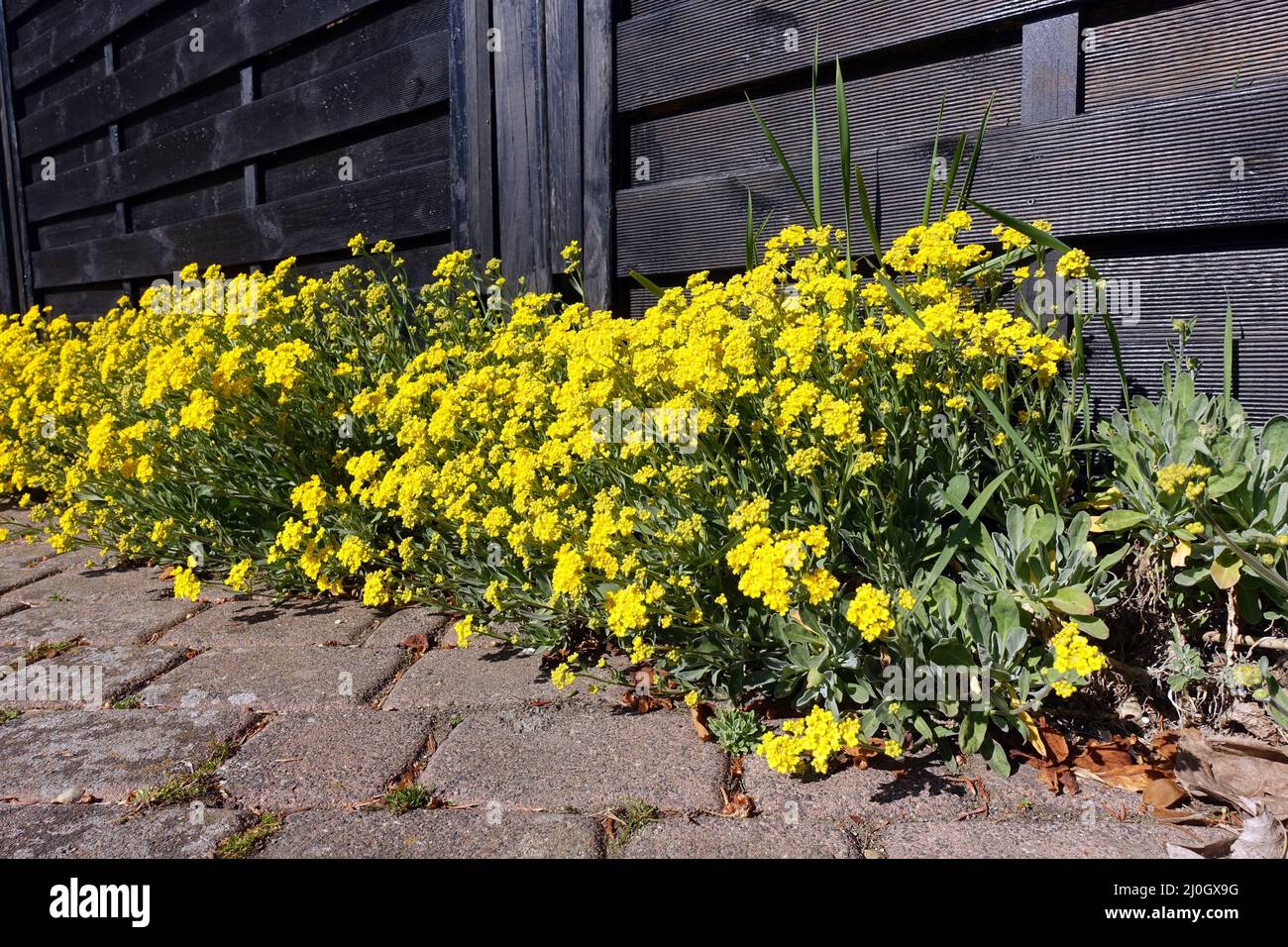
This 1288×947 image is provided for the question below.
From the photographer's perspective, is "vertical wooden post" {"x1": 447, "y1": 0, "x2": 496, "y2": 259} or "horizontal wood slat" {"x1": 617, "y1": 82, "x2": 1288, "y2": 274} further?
"vertical wooden post" {"x1": 447, "y1": 0, "x2": 496, "y2": 259}

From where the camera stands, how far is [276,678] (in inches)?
104

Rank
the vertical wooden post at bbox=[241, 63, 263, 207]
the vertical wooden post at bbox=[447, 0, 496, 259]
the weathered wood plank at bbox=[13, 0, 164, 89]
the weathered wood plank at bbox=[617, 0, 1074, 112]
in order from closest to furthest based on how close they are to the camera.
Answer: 1. the weathered wood plank at bbox=[617, 0, 1074, 112]
2. the vertical wooden post at bbox=[447, 0, 496, 259]
3. the vertical wooden post at bbox=[241, 63, 263, 207]
4. the weathered wood plank at bbox=[13, 0, 164, 89]

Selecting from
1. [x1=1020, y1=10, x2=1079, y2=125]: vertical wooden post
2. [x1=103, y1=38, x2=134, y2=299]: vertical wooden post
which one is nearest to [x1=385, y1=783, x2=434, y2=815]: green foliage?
[x1=1020, y1=10, x2=1079, y2=125]: vertical wooden post

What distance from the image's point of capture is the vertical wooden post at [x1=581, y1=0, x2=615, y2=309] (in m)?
3.69

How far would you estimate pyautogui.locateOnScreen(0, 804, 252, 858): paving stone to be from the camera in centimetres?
181

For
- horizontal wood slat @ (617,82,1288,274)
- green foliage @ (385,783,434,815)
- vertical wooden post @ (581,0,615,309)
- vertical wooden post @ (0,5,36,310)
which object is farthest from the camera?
vertical wooden post @ (0,5,36,310)

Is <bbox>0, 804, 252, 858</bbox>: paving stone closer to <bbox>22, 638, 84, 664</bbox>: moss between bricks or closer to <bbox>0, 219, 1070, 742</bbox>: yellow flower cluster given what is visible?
<bbox>0, 219, 1070, 742</bbox>: yellow flower cluster

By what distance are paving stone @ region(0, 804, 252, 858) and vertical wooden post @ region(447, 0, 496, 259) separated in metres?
2.84

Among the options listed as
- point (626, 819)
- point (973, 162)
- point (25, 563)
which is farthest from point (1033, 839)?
point (25, 563)

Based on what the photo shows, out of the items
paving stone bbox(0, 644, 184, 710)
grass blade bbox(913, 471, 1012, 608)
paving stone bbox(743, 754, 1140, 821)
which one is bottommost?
paving stone bbox(743, 754, 1140, 821)

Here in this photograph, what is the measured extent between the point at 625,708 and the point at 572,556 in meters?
0.49

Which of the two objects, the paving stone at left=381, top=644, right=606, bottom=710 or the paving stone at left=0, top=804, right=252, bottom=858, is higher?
the paving stone at left=381, top=644, right=606, bottom=710

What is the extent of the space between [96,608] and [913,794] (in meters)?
2.97

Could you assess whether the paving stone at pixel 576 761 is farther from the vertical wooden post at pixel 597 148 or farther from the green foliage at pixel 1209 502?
Answer: the vertical wooden post at pixel 597 148
